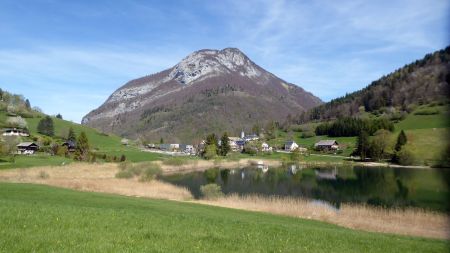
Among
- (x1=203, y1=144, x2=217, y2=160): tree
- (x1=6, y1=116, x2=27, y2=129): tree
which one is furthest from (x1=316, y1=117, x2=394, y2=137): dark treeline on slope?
(x1=6, y1=116, x2=27, y2=129): tree

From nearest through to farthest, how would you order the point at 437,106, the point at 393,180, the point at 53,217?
1. the point at 53,217
2. the point at 393,180
3. the point at 437,106

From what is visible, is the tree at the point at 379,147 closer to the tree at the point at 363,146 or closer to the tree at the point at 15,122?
the tree at the point at 363,146

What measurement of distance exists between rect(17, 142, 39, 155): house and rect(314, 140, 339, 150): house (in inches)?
4442

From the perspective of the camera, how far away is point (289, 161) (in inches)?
5527

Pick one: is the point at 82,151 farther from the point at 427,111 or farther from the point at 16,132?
the point at 427,111

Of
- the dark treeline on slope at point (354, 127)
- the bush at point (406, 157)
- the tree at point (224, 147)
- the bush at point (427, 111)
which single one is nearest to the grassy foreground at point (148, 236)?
the bush at point (406, 157)

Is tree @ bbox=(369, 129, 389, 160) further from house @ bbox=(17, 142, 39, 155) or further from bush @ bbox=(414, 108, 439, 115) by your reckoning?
house @ bbox=(17, 142, 39, 155)

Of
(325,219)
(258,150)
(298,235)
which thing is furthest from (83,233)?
(258,150)

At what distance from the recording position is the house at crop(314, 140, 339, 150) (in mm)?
167125

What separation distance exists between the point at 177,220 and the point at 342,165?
383 ft

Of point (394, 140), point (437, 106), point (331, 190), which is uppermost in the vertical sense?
point (437, 106)

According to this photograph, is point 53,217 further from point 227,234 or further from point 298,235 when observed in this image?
point 298,235

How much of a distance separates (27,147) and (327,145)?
382 ft

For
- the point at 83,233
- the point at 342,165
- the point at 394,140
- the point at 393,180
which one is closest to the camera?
the point at 83,233
